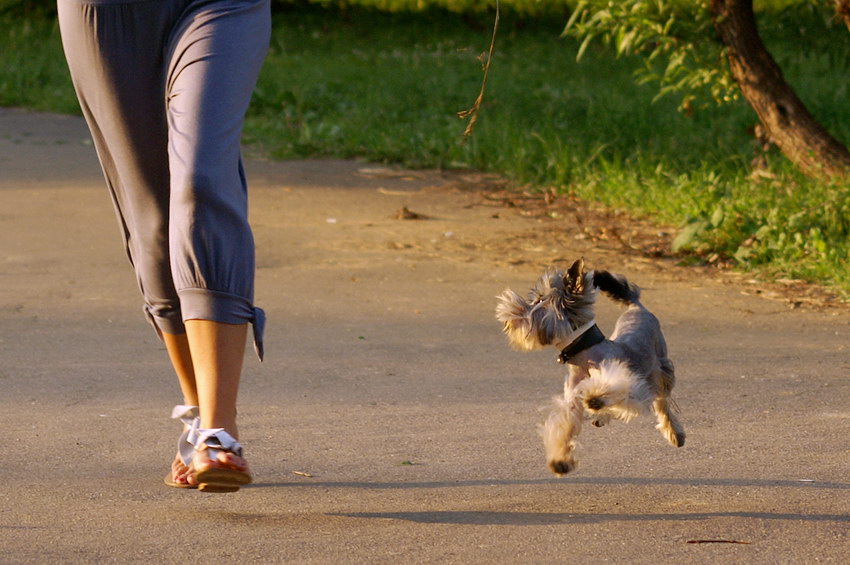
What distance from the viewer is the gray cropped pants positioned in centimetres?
334

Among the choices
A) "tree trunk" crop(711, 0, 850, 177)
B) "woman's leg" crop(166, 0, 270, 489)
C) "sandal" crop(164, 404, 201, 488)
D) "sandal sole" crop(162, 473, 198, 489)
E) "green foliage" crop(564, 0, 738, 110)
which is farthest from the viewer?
"tree trunk" crop(711, 0, 850, 177)

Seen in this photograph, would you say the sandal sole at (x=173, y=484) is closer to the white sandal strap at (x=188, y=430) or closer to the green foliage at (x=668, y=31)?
the white sandal strap at (x=188, y=430)

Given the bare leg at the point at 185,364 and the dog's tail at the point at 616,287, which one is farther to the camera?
the dog's tail at the point at 616,287

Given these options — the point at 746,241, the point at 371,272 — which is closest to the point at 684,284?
the point at 746,241

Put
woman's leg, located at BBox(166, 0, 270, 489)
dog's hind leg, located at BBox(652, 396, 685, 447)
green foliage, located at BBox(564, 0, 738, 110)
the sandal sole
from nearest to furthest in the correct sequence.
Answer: woman's leg, located at BBox(166, 0, 270, 489)
the sandal sole
dog's hind leg, located at BBox(652, 396, 685, 447)
green foliage, located at BBox(564, 0, 738, 110)

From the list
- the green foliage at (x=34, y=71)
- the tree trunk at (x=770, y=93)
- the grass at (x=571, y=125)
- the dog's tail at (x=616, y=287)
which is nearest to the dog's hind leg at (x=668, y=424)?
the dog's tail at (x=616, y=287)

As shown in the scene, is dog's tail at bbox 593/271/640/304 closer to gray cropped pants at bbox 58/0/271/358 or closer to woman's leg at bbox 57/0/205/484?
gray cropped pants at bbox 58/0/271/358

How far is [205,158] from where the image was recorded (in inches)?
131

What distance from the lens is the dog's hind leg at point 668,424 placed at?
13.6 ft

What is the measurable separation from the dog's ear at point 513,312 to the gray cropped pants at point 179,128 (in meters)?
0.76

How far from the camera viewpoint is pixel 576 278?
3750mm

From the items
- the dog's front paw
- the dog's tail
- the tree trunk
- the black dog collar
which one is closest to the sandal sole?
the dog's front paw

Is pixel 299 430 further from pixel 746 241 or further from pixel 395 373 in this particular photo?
pixel 746 241

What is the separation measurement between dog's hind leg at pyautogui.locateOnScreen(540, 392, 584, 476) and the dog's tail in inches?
22.8
